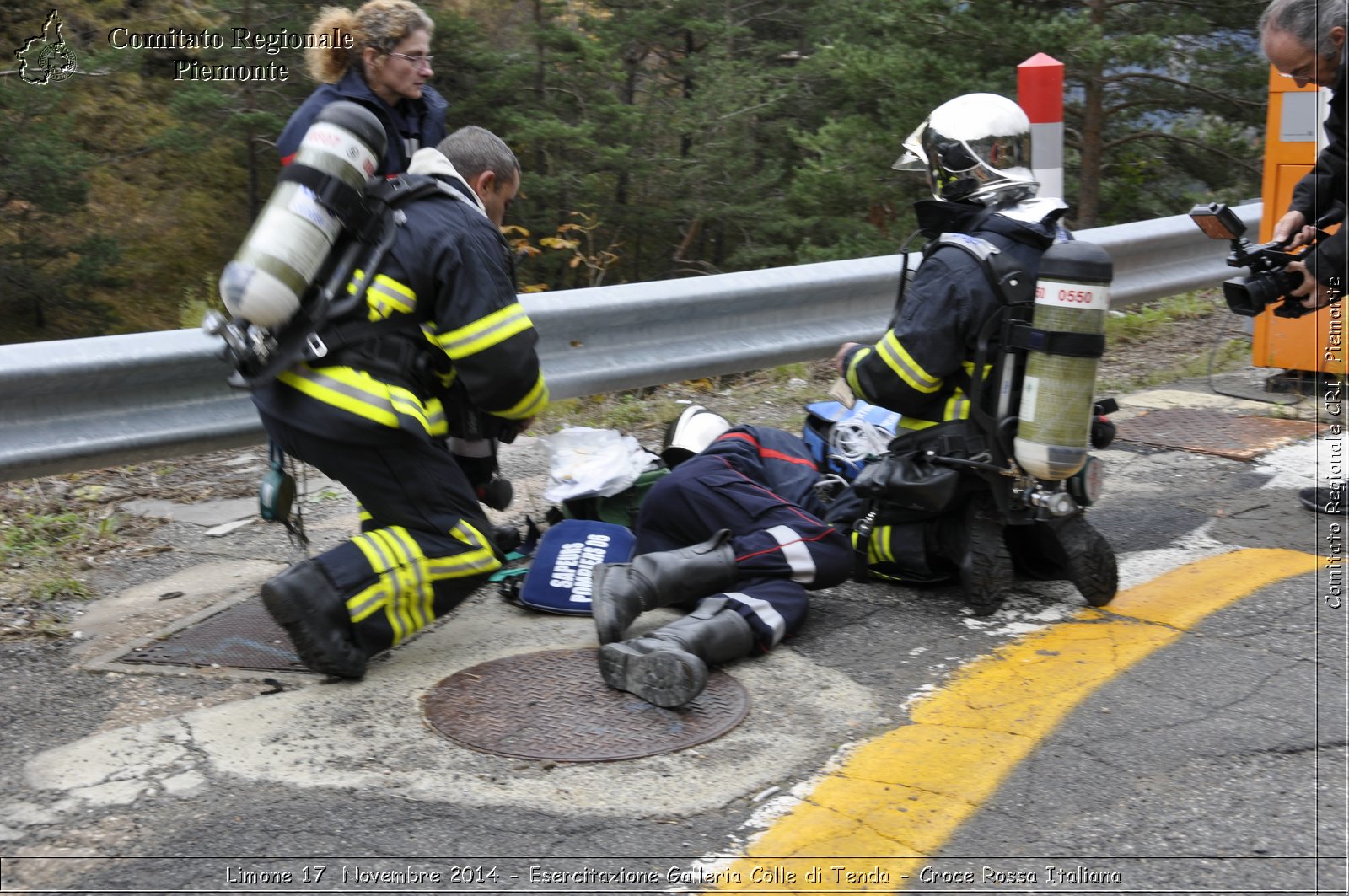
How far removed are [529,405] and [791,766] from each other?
129 centimetres

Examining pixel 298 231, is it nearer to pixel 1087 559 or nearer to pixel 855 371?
pixel 855 371

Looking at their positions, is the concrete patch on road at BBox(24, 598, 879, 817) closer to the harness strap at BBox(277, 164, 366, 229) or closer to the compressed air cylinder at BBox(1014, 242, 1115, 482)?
the compressed air cylinder at BBox(1014, 242, 1115, 482)

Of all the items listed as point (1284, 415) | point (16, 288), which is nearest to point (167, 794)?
point (1284, 415)

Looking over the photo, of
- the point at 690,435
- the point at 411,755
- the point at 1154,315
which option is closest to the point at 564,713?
the point at 411,755

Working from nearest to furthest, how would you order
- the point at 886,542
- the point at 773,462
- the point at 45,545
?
the point at 886,542
the point at 773,462
the point at 45,545

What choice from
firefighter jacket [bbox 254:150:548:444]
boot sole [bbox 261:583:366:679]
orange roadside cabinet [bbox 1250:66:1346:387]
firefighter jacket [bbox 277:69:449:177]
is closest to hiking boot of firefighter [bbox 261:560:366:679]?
boot sole [bbox 261:583:366:679]

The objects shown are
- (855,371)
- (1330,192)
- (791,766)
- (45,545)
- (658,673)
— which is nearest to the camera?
(791,766)

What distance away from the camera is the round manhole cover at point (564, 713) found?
299cm

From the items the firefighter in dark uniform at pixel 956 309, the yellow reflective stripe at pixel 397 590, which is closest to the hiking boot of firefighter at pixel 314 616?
the yellow reflective stripe at pixel 397 590

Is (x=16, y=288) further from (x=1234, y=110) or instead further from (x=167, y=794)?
(x=1234, y=110)

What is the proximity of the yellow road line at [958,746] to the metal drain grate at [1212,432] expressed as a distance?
1382 mm

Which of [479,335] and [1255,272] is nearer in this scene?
[479,335]

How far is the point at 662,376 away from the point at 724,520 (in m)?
1.68

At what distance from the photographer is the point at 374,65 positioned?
168 inches
